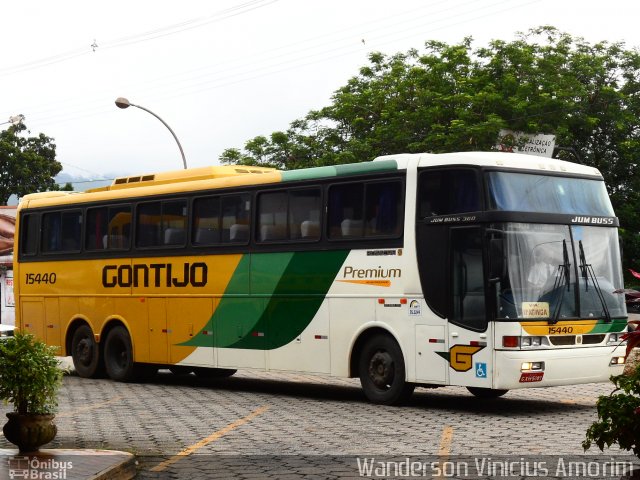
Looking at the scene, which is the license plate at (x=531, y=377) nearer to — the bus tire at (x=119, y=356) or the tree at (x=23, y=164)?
the bus tire at (x=119, y=356)

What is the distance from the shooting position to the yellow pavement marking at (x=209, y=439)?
1084cm

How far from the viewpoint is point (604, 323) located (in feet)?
53.2

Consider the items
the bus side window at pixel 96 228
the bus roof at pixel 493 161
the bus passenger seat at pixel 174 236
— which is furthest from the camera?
the bus side window at pixel 96 228

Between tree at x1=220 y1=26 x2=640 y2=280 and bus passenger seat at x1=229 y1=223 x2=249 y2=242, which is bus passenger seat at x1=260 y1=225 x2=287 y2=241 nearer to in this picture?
bus passenger seat at x1=229 y1=223 x2=249 y2=242

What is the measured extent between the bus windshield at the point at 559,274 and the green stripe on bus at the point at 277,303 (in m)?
2.98

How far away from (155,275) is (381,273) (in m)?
6.01

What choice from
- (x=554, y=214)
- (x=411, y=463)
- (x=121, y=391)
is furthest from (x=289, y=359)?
(x=411, y=463)

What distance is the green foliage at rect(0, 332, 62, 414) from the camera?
35.3ft

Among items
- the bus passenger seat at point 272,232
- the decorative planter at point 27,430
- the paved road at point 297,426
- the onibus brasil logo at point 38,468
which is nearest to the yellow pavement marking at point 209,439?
the paved road at point 297,426

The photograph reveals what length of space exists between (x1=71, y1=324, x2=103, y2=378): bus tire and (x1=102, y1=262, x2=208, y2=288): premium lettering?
131cm

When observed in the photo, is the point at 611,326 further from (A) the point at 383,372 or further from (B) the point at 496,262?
(A) the point at 383,372

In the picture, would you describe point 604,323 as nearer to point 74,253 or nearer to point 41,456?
point 41,456

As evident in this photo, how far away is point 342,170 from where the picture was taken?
58.0 ft

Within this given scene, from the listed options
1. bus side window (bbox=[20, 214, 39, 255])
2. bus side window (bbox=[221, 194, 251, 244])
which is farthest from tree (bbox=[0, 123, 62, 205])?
bus side window (bbox=[221, 194, 251, 244])
